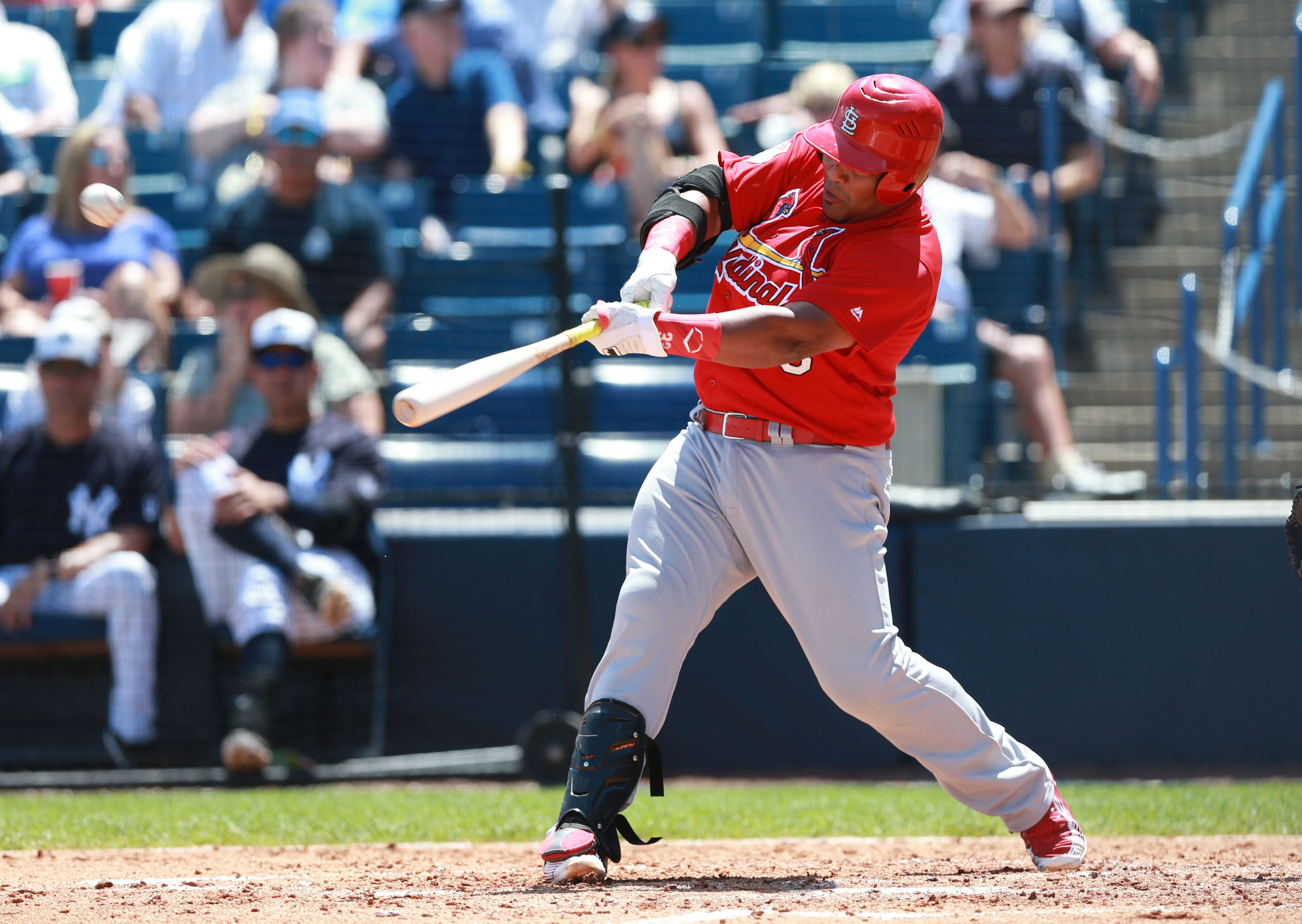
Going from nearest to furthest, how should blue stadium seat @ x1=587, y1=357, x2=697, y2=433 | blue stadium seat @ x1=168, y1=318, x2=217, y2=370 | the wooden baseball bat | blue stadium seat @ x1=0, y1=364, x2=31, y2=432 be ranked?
1. the wooden baseball bat
2. blue stadium seat @ x1=0, y1=364, x2=31, y2=432
3. blue stadium seat @ x1=587, y1=357, x2=697, y2=433
4. blue stadium seat @ x1=168, y1=318, x2=217, y2=370

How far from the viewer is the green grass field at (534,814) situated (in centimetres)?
437

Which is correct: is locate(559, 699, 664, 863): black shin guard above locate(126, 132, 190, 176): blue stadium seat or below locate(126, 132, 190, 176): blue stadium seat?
below

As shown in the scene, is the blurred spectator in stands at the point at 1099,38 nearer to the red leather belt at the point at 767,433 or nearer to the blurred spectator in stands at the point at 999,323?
the blurred spectator in stands at the point at 999,323

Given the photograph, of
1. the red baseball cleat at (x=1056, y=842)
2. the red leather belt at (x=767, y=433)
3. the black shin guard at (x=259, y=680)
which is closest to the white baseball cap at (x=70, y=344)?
the black shin guard at (x=259, y=680)

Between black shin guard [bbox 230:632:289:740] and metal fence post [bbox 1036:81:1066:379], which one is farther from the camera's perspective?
metal fence post [bbox 1036:81:1066:379]

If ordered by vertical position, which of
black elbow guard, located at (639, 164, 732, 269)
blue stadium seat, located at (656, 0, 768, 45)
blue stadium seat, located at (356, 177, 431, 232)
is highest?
blue stadium seat, located at (656, 0, 768, 45)

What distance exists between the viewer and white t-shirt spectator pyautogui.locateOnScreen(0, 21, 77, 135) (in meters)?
7.59

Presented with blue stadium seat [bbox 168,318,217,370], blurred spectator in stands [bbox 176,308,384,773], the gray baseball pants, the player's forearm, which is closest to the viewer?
the player's forearm

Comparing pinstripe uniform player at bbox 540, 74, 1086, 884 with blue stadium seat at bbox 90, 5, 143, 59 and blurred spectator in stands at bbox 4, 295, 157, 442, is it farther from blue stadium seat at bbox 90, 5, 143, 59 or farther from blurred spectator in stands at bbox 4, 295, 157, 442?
blue stadium seat at bbox 90, 5, 143, 59

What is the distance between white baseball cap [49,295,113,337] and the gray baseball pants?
3363 mm

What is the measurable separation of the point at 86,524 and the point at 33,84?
10.1ft

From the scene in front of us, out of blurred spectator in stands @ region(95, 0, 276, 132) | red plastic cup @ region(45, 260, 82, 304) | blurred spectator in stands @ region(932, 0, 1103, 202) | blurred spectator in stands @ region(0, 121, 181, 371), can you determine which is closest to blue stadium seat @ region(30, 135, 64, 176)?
blurred spectator in stands @ region(95, 0, 276, 132)

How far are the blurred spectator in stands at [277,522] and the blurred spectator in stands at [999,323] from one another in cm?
260

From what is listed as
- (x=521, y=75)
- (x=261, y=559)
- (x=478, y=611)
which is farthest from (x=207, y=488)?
(x=521, y=75)
